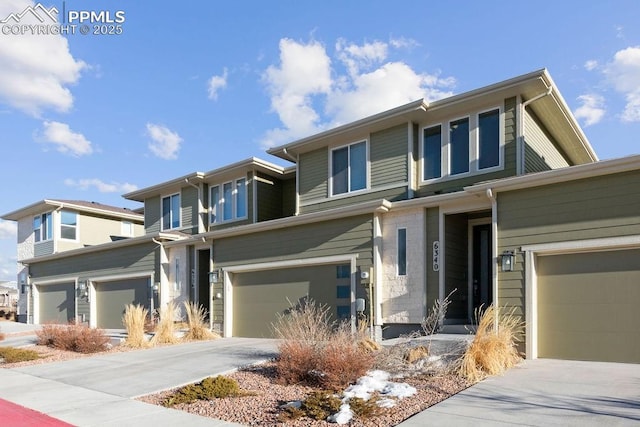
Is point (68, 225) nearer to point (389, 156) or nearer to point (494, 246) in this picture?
point (389, 156)

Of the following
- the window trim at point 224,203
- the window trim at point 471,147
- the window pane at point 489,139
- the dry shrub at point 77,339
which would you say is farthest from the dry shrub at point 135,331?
the window pane at point 489,139

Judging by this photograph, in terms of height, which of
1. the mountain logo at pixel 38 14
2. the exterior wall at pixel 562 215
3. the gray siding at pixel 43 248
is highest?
the mountain logo at pixel 38 14

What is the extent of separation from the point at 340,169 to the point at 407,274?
14.2 ft

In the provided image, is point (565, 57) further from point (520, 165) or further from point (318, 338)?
point (318, 338)

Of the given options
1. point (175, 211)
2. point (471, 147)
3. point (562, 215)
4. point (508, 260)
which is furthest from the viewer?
point (175, 211)

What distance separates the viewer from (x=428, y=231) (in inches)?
472

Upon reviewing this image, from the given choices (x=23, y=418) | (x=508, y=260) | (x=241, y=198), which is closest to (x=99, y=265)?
(x=241, y=198)

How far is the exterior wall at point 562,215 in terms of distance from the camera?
877 centimetres

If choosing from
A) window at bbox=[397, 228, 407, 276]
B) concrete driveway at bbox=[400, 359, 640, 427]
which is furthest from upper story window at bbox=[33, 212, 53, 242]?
concrete driveway at bbox=[400, 359, 640, 427]

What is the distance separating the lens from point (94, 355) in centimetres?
1266

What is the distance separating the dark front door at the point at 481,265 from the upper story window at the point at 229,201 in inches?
343

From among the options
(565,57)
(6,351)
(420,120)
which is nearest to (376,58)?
(420,120)

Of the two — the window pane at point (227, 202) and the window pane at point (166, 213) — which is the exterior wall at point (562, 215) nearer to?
the window pane at point (227, 202)

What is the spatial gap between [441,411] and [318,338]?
113 inches
